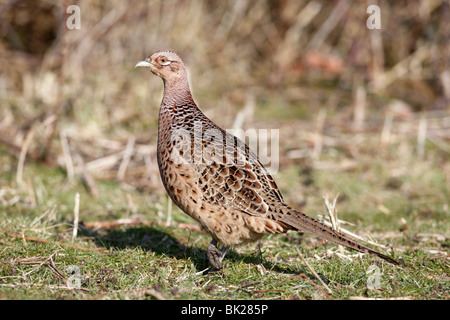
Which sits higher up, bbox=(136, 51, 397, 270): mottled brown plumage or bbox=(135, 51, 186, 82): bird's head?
bbox=(135, 51, 186, 82): bird's head

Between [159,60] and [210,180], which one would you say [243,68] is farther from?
[210,180]

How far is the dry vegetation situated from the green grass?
27mm

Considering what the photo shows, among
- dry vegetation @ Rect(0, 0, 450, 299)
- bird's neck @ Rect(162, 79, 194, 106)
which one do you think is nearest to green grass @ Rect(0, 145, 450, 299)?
dry vegetation @ Rect(0, 0, 450, 299)

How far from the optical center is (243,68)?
1112 cm

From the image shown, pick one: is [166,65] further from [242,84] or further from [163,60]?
[242,84]

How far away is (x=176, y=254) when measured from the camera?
16.0 feet

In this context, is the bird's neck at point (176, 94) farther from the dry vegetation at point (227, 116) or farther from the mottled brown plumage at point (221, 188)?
the dry vegetation at point (227, 116)

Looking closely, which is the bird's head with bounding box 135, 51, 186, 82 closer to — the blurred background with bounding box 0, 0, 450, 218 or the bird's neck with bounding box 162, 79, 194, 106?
the bird's neck with bounding box 162, 79, 194, 106

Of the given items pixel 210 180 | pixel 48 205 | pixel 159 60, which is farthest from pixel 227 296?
pixel 48 205

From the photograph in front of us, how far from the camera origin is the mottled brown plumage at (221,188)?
423 cm

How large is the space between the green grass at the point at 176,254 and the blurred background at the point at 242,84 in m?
0.32

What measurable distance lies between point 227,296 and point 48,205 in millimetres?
3047

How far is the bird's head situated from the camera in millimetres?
4988
